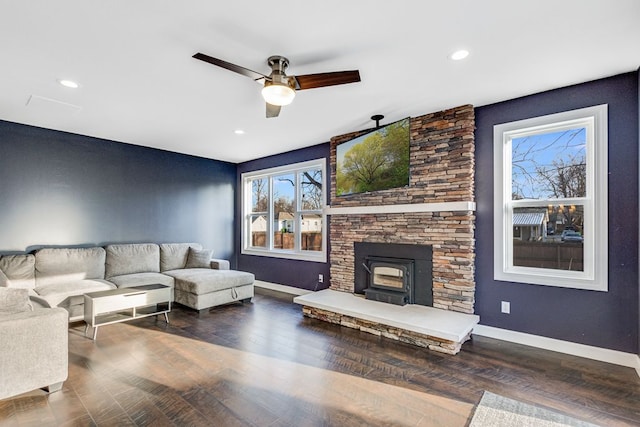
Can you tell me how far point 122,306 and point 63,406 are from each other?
1444 millimetres

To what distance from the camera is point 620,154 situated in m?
2.84

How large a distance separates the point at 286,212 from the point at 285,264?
0.96 m

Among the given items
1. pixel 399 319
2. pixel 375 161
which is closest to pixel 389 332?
pixel 399 319

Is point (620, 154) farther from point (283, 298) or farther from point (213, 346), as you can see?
point (283, 298)

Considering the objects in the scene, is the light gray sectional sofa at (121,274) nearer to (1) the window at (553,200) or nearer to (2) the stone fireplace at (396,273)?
(2) the stone fireplace at (396,273)

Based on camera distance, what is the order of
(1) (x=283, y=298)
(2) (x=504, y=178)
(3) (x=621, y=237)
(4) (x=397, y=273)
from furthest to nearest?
(1) (x=283, y=298) < (4) (x=397, y=273) < (2) (x=504, y=178) < (3) (x=621, y=237)

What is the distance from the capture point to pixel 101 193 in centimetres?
493

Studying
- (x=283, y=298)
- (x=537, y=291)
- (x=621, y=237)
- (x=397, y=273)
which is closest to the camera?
(x=621, y=237)

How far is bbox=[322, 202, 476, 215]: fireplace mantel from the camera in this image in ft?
11.7

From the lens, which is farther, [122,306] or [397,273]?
[397,273]

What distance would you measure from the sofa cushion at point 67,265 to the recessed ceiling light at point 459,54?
505 centimetres

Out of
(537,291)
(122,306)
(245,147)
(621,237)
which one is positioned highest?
(245,147)

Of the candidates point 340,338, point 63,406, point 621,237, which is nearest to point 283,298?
point 340,338

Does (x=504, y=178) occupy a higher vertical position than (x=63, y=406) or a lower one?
higher
